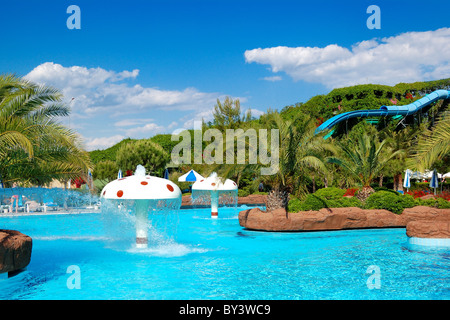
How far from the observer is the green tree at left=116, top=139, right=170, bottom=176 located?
1299 inches

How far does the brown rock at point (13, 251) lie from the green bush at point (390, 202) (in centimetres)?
1248

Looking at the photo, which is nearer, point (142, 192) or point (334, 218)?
point (142, 192)

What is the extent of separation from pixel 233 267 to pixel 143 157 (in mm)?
25445

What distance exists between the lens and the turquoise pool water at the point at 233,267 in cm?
711

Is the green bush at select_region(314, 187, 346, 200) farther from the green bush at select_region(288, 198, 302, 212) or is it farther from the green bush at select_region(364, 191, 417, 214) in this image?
the green bush at select_region(288, 198, 302, 212)

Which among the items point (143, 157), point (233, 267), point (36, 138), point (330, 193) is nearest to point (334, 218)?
point (330, 193)

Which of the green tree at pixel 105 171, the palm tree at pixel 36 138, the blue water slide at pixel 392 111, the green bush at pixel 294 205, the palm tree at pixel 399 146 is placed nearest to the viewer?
the palm tree at pixel 36 138

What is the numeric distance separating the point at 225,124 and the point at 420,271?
27.0 m

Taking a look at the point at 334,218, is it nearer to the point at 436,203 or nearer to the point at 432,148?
the point at 436,203

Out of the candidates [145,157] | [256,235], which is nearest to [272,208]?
[256,235]

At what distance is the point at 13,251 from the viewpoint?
25.7 ft

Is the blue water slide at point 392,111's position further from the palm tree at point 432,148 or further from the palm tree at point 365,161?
the palm tree at point 432,148

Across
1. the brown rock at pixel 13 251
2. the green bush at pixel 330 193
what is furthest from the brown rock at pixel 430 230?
the brown rock at pixel 13 251

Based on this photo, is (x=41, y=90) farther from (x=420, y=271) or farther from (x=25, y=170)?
(x=420, y=271)
